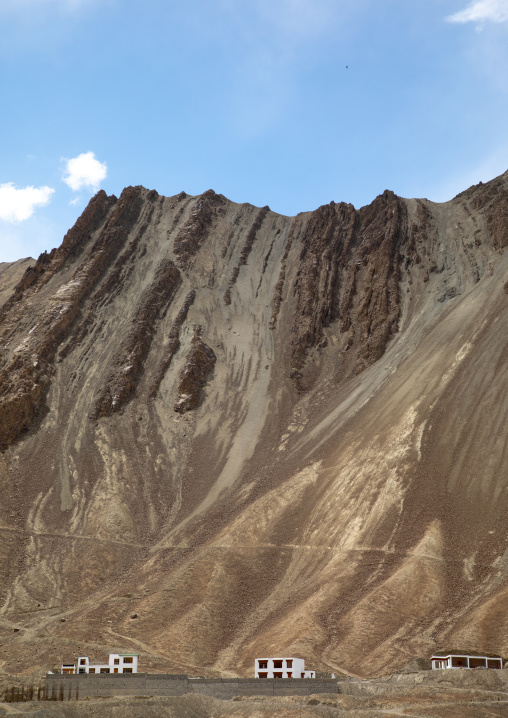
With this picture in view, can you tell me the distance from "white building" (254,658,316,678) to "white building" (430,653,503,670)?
643 cm

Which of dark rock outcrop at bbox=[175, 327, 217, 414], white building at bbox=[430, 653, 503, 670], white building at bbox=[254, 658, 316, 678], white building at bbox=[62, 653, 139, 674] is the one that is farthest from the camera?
dark rock outcrop at bbox=[175, 327, 217, 414]

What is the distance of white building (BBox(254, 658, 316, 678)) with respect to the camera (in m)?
36.0

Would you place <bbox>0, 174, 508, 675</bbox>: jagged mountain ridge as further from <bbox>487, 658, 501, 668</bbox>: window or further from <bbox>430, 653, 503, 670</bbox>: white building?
<bbox>430, 653, 503, 670</bbox>: white building

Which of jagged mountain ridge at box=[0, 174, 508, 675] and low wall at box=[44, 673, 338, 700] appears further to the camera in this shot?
jagged mountain ridge at box=[0, 174, 508, 675]

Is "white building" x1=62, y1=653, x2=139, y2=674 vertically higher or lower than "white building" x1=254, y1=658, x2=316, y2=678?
higher

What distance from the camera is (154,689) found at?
104ft

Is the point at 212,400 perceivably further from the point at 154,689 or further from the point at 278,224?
the point at 154,689

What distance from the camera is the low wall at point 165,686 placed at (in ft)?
101

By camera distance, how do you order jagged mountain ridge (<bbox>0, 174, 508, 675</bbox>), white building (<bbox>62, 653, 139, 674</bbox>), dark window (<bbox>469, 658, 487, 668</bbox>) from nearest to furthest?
white building (<bbox>62, 653, 139, 674</bbox>), dark window (<bbox>469, 658, 487, 668</bbox>), jagged mountain ridge (<bbox>0, 174, 508, 675</bbox>)

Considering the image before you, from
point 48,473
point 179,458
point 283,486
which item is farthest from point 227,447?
point 48,473

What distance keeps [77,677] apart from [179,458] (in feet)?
138

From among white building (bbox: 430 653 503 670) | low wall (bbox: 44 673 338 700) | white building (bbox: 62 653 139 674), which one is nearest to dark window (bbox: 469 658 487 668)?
white building (bbox: 430 653 503 670)

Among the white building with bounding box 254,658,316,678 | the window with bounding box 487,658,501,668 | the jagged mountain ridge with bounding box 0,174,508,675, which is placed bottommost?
the white building with bounding box 254,658,316,678

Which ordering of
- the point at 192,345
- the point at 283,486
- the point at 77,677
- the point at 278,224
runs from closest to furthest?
1. the point at 77,677
2. the point at 283,486
3. the point at 192,345
4. the point at 278,224
